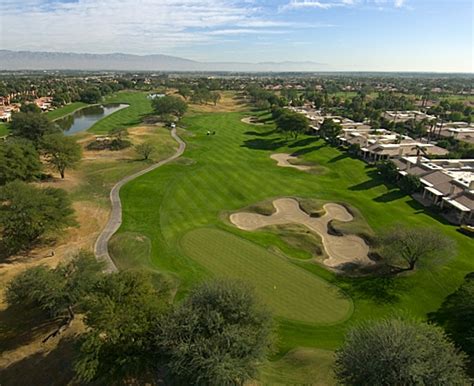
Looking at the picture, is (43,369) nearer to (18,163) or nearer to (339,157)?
(18,163)

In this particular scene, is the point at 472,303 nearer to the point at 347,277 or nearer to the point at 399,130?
the point at 347,277

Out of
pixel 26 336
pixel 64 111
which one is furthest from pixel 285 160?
pixel 64 111

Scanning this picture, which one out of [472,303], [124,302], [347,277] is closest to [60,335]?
[124,302]

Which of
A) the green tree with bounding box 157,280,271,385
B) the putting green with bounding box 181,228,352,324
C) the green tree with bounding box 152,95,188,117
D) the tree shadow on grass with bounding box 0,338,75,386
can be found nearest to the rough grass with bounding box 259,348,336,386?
the green tree with bounding box 157,280,271,385

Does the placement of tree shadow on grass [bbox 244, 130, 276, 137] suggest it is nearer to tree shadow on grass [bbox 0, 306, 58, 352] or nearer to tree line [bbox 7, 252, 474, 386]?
tree line [bbox 7, 252, 474, 386]

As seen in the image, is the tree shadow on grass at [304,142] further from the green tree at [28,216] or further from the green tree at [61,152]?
the green tree at [28,216]

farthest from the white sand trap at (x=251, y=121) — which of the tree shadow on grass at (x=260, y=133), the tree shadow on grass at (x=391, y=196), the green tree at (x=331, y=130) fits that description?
the tree shadow on grass at (x=391, y=196)
